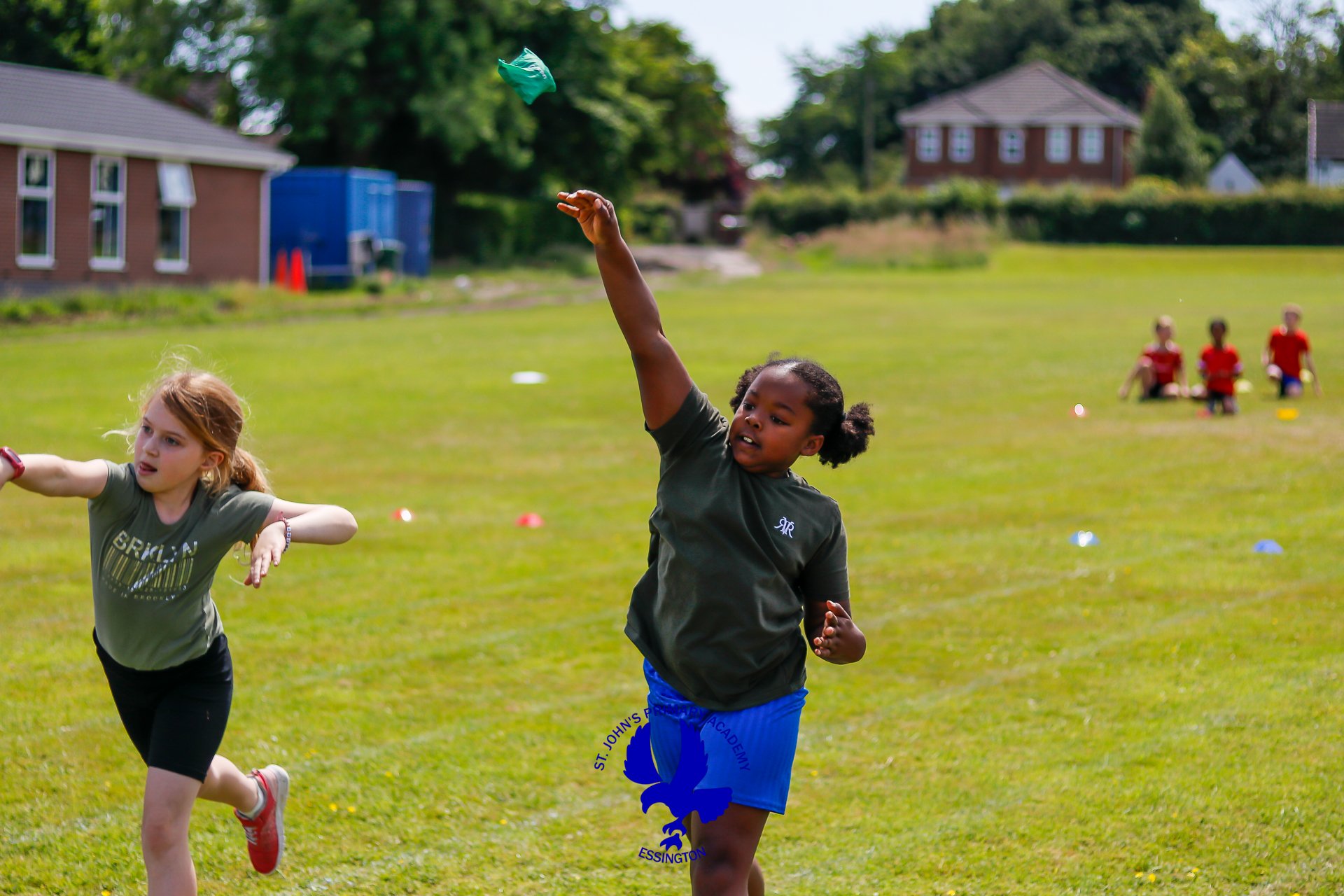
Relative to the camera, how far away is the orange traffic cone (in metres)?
32.4

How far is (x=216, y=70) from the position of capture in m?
41.7

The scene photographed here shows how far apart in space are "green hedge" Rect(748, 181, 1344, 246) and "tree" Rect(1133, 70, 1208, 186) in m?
16.6

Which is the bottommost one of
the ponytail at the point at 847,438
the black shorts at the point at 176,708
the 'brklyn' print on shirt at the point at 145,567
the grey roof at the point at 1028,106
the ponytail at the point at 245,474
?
the black shorts at the point at 176,708

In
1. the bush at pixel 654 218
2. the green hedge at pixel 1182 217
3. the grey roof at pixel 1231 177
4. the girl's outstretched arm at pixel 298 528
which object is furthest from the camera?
the grey roof at pixel 1231 177

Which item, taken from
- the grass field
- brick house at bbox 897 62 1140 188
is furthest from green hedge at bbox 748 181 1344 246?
the grass field

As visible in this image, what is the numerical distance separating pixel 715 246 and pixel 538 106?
2653cm

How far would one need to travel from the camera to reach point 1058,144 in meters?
94.3

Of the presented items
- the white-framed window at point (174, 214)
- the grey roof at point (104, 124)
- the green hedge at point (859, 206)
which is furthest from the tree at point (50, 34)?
the green hedge at point (859, 206)

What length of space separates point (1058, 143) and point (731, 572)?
315 feet

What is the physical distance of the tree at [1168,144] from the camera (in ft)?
277

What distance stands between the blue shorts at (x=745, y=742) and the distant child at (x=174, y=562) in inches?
41.2

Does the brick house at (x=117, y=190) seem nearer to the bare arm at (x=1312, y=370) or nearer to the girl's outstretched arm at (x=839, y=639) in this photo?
the bare arm at (x=1312, y=370)

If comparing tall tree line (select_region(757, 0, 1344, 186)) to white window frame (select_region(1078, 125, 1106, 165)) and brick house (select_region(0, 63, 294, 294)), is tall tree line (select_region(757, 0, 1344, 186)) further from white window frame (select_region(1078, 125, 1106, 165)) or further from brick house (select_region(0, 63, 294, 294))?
brick house (select_region(0, 63, 294, 294))

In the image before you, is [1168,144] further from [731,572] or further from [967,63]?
[731,572]
